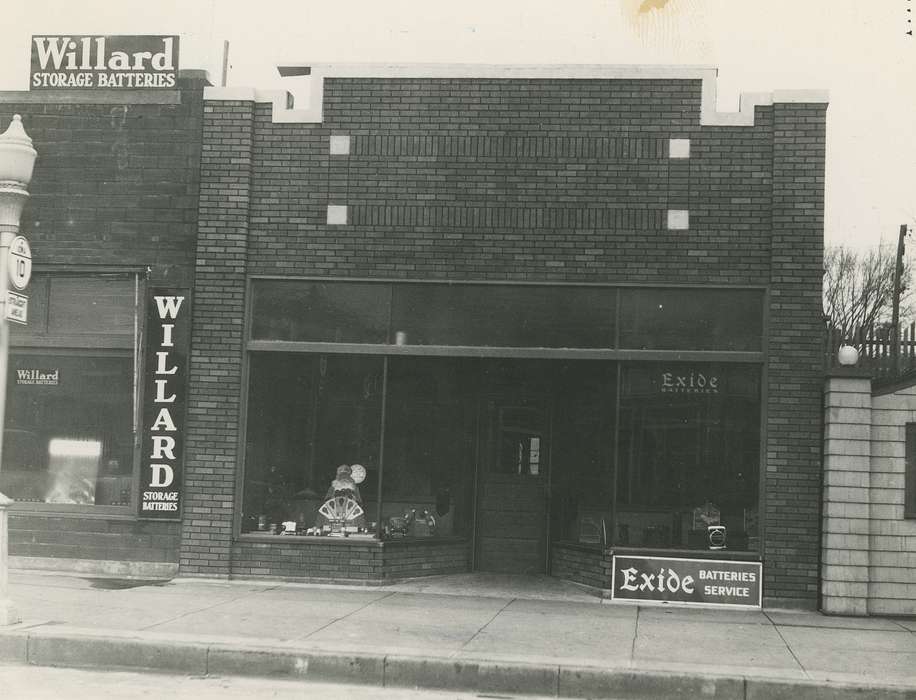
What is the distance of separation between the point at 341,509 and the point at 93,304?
12.1 feet

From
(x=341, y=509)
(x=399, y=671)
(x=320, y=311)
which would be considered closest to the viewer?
(x=399, y=671)

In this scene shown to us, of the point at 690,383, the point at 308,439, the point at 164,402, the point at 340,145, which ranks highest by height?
the point at 340,145

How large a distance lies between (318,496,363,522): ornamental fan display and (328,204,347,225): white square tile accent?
122 inches

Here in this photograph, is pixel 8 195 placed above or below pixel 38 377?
above

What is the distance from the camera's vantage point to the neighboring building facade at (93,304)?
39.1ft

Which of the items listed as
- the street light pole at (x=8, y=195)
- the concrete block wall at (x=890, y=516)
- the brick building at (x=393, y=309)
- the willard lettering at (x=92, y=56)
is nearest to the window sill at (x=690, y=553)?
the brick building at (x=393, y=309)

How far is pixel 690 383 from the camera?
11.5 metres

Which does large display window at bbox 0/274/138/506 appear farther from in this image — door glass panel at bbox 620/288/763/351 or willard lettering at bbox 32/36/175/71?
door glass panel at bbox 620/288/763/351

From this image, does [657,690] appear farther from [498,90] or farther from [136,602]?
[498,90]

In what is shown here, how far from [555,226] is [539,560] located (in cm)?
416

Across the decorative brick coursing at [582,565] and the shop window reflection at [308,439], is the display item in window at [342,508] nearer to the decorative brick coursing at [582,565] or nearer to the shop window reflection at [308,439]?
the shop window reflection at [308,439]

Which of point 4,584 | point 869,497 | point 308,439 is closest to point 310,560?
point 308,439

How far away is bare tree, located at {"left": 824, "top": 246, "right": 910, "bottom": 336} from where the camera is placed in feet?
119

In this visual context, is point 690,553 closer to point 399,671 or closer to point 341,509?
point 341,509
